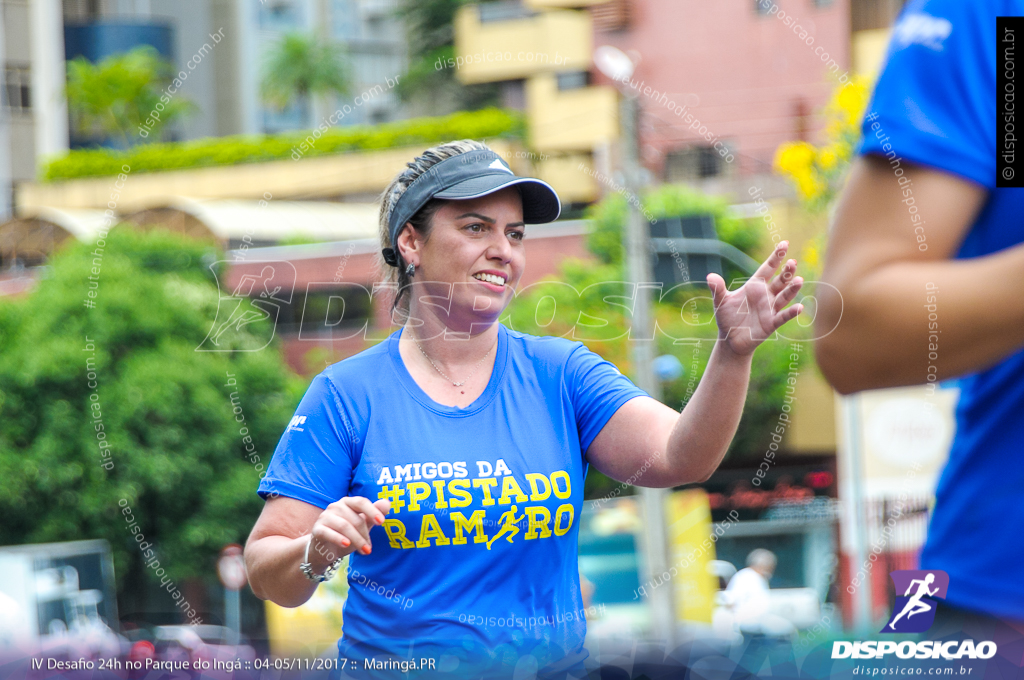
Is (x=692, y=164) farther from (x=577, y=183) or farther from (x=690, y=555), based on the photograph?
(x=690, y=555)

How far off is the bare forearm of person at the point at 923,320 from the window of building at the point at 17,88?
1476 inches

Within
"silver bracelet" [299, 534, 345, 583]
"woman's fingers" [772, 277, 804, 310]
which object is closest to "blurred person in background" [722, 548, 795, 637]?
"silver bracelet" [299, 534, 345, 583]

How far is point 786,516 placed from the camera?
54.7 feet

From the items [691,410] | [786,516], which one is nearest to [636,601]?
[786,516]

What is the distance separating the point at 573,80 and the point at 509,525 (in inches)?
1009

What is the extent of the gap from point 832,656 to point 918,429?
10.0 m

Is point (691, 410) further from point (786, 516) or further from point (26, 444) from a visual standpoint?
point (26, 444)

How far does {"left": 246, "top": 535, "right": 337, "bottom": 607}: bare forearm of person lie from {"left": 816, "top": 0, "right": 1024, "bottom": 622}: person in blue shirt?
3.62 feet

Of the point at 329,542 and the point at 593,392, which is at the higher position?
the point at 593,392

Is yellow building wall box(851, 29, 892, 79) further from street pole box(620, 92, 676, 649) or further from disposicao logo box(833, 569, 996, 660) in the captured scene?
disposicao logo box(833, 569, 996, 660)

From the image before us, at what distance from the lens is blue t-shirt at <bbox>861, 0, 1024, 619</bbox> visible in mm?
1145

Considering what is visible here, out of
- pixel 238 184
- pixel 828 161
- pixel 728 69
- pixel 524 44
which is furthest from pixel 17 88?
pixel 828 161

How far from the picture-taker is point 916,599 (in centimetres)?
142

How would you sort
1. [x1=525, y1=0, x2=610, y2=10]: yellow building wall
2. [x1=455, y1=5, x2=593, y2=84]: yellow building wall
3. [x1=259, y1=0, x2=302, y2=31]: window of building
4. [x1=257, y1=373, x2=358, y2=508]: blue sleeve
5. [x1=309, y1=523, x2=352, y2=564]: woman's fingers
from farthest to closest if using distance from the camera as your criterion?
[x1=259, y1=0, x2=302, y2=31]: window of building
[x1=455, y1=5, x2=593, y2=84]: yellow building wall
[x1=525, y1=0, x2=610, y2=10]: yellow building wall
[x1=257, y1=373, x2=358, y2=508]: blue sleeve
[x1=309, y1=523, x2=352, y2=564]: woman's fingers
